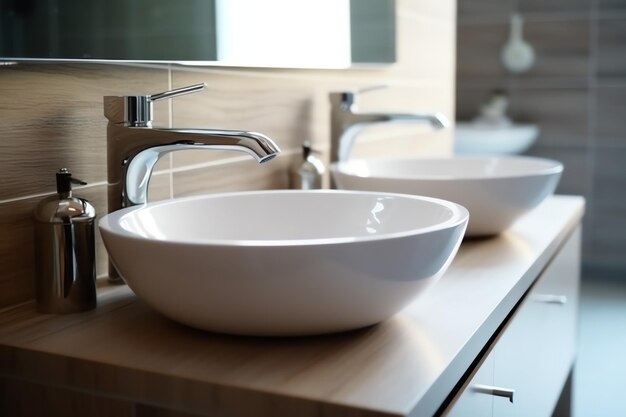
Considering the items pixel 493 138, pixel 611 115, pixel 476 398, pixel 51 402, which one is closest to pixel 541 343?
pixel 476 398

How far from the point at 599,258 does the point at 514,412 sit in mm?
3225

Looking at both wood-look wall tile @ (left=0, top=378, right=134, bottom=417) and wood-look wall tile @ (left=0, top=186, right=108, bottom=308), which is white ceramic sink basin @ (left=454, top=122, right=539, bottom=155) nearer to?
wood-look wall tile @ (left=0, top=186, right=108, bottom=308)

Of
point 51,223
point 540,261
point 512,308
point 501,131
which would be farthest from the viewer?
point 501,131

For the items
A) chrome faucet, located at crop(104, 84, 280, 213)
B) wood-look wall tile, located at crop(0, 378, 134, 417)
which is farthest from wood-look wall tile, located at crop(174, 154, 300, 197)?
wood-look wall tile, located at crop(0, 378, 134, 417)

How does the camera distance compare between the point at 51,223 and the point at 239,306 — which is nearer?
the point at 239,306

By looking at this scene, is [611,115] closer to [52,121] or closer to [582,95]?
[582,95]

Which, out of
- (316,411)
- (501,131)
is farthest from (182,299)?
(501,131)

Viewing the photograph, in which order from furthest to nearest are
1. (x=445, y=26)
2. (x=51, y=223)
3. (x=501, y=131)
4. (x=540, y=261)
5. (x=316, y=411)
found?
1. (x=501, y=131)
2. (x=445, y=26)
3. (x=540, y=261)
4. (x=51, y=223)
5. (x=316, y=411)

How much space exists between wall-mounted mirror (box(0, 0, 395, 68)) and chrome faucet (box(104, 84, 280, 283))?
86 millimetres

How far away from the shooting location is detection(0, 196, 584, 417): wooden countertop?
755mm

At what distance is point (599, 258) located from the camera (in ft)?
13.8

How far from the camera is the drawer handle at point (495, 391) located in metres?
0.97

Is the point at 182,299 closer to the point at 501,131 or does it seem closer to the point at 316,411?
the point at 316,411

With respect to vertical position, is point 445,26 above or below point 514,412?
above
